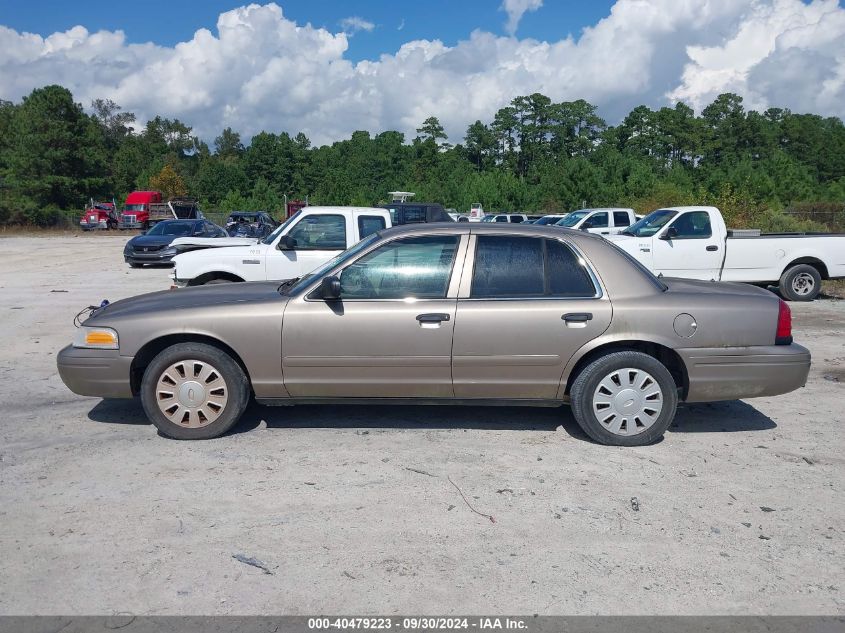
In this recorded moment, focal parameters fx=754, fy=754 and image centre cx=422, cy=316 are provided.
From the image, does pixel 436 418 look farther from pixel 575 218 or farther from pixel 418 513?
pixel 575 218

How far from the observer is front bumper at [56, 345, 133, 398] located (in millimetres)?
5641

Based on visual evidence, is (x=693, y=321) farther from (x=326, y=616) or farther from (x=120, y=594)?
(x=120, y=594)

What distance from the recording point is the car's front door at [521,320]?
217 inches

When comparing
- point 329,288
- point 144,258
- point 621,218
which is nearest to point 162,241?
point 144,258

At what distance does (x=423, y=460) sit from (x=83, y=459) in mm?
2372

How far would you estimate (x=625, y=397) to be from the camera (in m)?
5.52

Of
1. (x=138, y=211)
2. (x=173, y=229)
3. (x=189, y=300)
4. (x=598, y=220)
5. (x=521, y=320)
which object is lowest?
(x=521, y=320)

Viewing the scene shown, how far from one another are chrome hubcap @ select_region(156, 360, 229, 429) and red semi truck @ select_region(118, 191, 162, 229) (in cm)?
4487

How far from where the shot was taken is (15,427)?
19.8 ft

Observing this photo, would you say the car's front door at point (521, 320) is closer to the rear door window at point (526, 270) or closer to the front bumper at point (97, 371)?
the rear door window at point (526, 270)

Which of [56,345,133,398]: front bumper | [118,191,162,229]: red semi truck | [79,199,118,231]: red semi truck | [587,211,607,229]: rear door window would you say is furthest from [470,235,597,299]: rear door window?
[79,199,118,231]: red semi truck

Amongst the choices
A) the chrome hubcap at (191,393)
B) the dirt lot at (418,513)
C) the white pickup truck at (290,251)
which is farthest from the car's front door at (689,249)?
the chrome hubcap at (191,393)

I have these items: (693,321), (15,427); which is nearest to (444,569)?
(693,321)

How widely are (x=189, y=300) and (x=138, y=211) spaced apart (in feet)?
153
